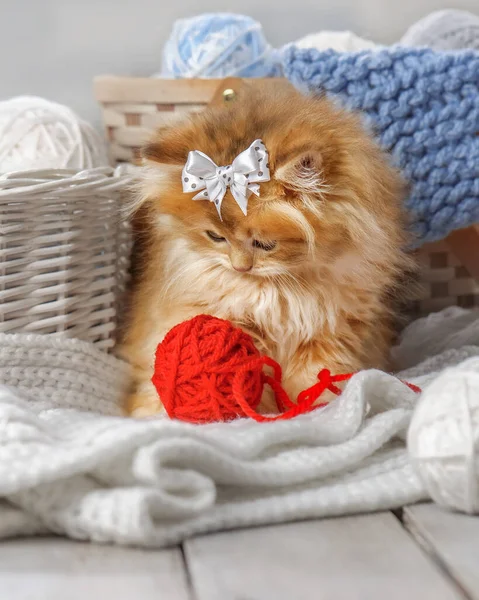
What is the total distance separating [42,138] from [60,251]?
0.37m

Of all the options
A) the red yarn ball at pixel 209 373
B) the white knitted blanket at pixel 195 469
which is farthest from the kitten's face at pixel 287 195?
the white knitted blanket at pixel 195 469

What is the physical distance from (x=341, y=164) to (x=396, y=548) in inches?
23.9

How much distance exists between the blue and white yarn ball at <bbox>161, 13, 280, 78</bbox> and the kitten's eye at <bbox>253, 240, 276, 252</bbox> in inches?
30.1

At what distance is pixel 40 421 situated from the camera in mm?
979

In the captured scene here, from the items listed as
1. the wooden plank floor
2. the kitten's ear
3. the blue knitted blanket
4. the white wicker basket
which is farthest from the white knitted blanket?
the blue knitted blanket

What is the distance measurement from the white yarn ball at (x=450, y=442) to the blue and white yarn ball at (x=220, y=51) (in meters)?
1.10

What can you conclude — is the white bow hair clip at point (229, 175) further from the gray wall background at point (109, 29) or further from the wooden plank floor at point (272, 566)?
the gray wall background at point (109, 29)

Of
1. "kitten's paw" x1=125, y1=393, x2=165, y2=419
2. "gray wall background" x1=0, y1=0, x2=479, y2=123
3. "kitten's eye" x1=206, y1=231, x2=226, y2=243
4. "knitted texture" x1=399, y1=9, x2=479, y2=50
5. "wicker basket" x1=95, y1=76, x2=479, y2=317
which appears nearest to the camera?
"kitten's eye" x1=206, y1=231, x2=226, y2=243

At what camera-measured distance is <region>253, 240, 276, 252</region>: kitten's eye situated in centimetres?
115

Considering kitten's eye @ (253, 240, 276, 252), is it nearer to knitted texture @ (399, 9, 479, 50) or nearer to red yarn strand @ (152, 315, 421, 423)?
red yarn strand @ (152, 315, 421, 423)

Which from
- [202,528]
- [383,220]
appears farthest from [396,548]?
[383,220]

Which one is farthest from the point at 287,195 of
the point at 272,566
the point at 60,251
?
the point at 272,566

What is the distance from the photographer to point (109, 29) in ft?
7.01

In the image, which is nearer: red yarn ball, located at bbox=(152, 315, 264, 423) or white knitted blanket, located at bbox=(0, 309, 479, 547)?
white knitted blanket, located at bbox=(0, 309, 479, 547)
